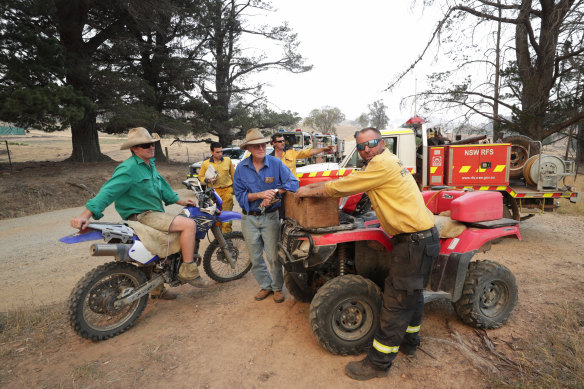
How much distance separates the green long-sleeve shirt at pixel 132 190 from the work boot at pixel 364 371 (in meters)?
2.61

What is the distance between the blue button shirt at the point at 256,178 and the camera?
3648mm

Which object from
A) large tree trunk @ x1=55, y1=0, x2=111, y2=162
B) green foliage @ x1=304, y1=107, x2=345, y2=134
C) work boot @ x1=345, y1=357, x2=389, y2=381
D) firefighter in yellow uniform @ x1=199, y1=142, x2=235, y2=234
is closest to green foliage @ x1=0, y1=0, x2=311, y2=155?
large tree trunk @ x1=55, y1=0, x2=111, y2=162

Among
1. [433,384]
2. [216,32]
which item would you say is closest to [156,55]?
[216,32]

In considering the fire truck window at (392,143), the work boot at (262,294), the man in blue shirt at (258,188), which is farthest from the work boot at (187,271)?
the fire truck window at (392,143)

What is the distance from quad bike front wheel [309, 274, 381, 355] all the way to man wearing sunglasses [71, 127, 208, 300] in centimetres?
161

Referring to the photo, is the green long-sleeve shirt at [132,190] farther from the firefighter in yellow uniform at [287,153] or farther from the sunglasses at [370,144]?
the firefighter in yellow uniform at [287,153]

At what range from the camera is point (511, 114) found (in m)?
11.6

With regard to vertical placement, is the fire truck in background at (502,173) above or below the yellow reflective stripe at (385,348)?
above

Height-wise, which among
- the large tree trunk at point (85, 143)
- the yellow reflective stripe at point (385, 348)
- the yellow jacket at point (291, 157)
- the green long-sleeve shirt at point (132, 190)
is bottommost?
the yellow reflective stripe at point (385, 348)

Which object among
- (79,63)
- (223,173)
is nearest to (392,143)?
(223,173)

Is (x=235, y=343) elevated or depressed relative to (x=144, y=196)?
depressed

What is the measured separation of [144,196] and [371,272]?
2604mm

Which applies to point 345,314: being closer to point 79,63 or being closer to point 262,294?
point 262,294

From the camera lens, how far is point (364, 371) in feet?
8.39
